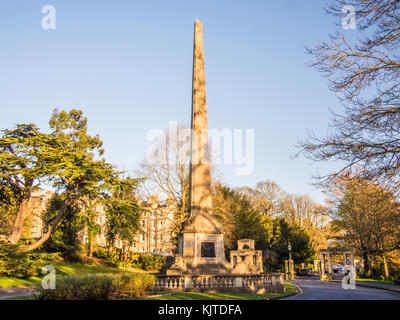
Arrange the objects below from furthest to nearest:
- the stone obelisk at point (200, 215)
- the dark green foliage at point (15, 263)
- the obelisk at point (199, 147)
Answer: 1. the dark green foliage at point (15, 263)
2. the obelisk at point (199, 147)
3. the stone obelisk at point (200, 215)

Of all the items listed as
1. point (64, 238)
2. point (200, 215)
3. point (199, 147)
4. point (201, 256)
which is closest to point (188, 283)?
point (201, 256)

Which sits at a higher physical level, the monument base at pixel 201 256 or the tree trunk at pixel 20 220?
the tree trunk at pixel 20 220

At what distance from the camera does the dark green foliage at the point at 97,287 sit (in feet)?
31.6

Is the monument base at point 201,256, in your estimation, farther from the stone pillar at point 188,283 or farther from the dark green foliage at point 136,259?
the dark green foliage at point 136,259

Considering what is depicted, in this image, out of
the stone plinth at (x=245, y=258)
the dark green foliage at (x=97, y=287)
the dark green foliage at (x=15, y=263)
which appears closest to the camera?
the dark green foliage at (x=97, y=287)

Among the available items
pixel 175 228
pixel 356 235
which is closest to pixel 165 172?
pixel 175 228

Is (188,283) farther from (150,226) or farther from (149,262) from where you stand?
(150,226)

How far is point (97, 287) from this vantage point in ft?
35.0

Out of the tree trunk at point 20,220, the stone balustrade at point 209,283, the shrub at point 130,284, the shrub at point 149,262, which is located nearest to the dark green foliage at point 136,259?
the shrub at point 149,262

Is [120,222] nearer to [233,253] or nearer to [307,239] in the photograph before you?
[233,253]

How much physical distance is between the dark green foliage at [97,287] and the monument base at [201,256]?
14.8 feet

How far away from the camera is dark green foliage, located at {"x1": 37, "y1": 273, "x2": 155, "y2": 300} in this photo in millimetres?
9641

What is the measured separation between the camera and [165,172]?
3356 centimetres
